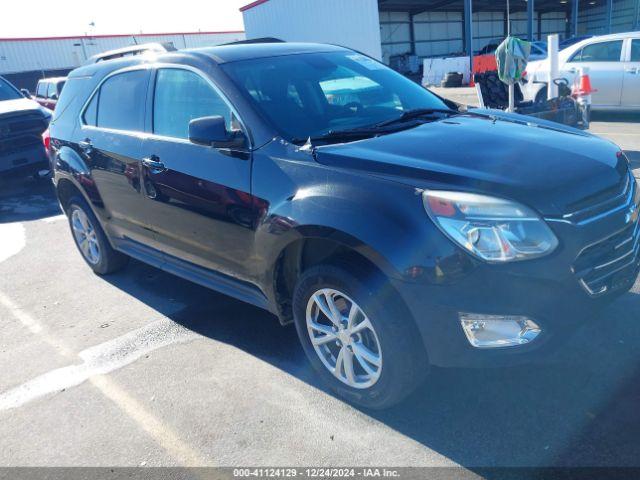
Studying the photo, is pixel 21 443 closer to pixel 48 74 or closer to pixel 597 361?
pixel 597 361

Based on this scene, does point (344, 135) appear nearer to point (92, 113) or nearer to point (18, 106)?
point (92, 113)

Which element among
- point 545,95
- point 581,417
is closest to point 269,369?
point 581,417

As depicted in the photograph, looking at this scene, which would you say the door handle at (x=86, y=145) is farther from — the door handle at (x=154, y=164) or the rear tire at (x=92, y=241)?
the door handle at (x=154, y=164)

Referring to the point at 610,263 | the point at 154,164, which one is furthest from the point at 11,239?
the point at 610,263

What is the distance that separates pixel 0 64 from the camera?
3366 cm

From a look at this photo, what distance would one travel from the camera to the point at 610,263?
270 cm

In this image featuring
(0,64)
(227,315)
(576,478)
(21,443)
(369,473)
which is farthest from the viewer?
(0,64)

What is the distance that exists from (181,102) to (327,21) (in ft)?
79.0

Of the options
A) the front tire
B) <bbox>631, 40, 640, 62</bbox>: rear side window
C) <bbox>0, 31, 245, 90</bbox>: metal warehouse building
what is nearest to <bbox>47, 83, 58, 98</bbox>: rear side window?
<bbox>631, 40, 640, 62</bbox>: rear side window

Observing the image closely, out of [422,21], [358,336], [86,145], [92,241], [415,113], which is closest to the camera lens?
[358,336]

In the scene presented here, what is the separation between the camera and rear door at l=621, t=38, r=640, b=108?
1080 cm

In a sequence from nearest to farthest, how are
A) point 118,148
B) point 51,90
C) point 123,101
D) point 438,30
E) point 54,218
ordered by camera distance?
1. point 118,148
2. point 123,101
3. point 54,218
4. point 51,90
5. point 438,30

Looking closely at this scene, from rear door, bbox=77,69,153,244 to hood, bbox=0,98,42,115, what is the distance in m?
5.57

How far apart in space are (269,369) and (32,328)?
218 centimetres
